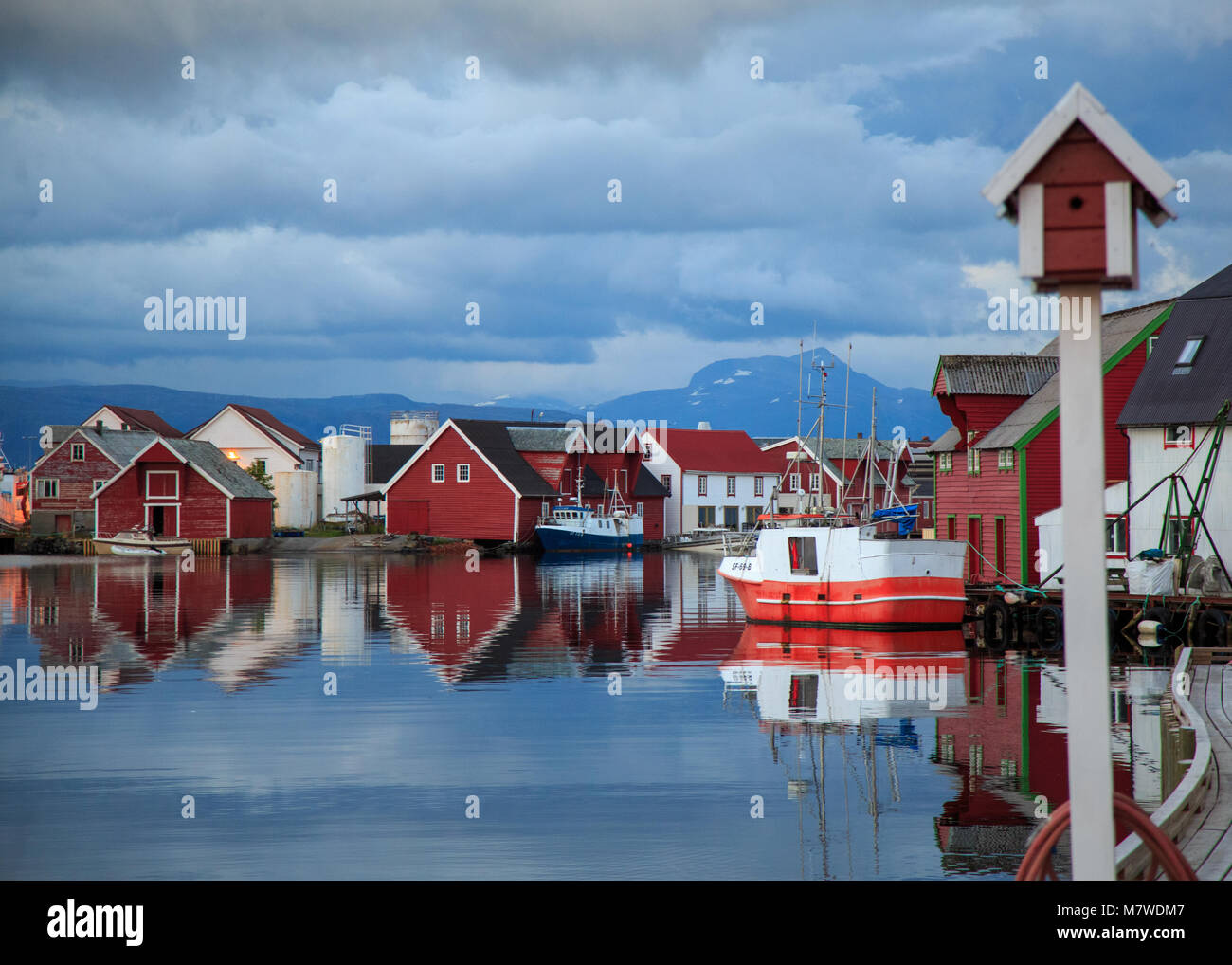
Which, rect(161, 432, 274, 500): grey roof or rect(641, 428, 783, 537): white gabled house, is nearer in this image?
rect(161, 432, 274, 500): grey roof

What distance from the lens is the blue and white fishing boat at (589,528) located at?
82125 mm

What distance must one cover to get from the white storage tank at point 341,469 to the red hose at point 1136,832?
9166cm

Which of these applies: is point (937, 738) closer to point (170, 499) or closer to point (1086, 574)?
point (1086, 574)

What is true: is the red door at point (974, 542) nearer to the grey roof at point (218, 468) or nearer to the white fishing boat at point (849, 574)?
the white fishing boat at point (849, 574)

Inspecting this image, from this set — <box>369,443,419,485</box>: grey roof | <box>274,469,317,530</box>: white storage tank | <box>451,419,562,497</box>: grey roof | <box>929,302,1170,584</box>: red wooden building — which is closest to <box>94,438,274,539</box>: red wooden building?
<box>451,419,562,497</box>: grey roof

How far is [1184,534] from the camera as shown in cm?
2914

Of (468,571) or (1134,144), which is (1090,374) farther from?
(468,571)

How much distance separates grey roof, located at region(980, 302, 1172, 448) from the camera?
120ft

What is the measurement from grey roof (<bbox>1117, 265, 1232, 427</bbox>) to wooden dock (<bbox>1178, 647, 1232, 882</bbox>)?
12815 mm

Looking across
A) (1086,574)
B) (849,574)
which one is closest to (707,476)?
(849,574)

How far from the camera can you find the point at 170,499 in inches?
3014

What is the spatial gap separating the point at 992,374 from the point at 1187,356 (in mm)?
8486

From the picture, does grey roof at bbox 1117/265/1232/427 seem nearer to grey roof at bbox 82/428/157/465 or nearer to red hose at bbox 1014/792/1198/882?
red hose at bbox 1014/792/1198/882

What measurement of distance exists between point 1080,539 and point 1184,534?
26.2 meters
